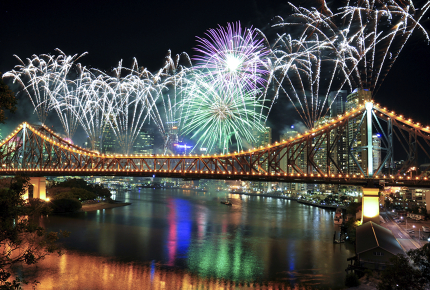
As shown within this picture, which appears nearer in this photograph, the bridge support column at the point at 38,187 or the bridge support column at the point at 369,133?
the bridge support column at the point at 369,133

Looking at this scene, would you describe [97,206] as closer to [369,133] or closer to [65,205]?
[65,205]

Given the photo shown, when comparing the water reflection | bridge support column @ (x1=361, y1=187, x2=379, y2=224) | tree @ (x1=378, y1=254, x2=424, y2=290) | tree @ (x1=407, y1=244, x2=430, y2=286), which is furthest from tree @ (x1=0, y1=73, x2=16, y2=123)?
bridge support column @ (x1=361, y1=187, x2=379, y2=224)

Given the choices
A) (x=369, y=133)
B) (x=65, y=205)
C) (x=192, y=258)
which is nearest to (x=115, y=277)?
(x=192, y=258)

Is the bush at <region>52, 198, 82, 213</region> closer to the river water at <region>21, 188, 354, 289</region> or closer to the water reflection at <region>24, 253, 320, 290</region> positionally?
the river water at <region>21, 188, 354, 289</region>

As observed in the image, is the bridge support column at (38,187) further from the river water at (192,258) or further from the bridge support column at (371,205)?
the bridge support column at (371,205)

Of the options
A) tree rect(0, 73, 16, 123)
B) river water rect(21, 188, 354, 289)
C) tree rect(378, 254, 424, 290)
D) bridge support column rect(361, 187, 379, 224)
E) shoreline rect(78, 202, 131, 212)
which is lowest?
shoreline rect(78, 202, 131, 212)

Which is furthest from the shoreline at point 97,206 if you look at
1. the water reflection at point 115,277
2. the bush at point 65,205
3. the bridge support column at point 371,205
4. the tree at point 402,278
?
the tree at point 402,278

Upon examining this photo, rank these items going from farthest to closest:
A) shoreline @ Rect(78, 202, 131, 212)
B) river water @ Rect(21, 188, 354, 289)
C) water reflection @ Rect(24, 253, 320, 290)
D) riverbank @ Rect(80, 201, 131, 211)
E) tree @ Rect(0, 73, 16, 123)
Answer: riverbank @ Rect(80, 201, 131, 211) → shoreline @ Rect(78, 202, 131, 212) → river water @ Rect(21, 188, 354, 289) → water reflection @ Rect(24, 253, 320, 290) → tree @ Rect(0, 73, 16, 123)
